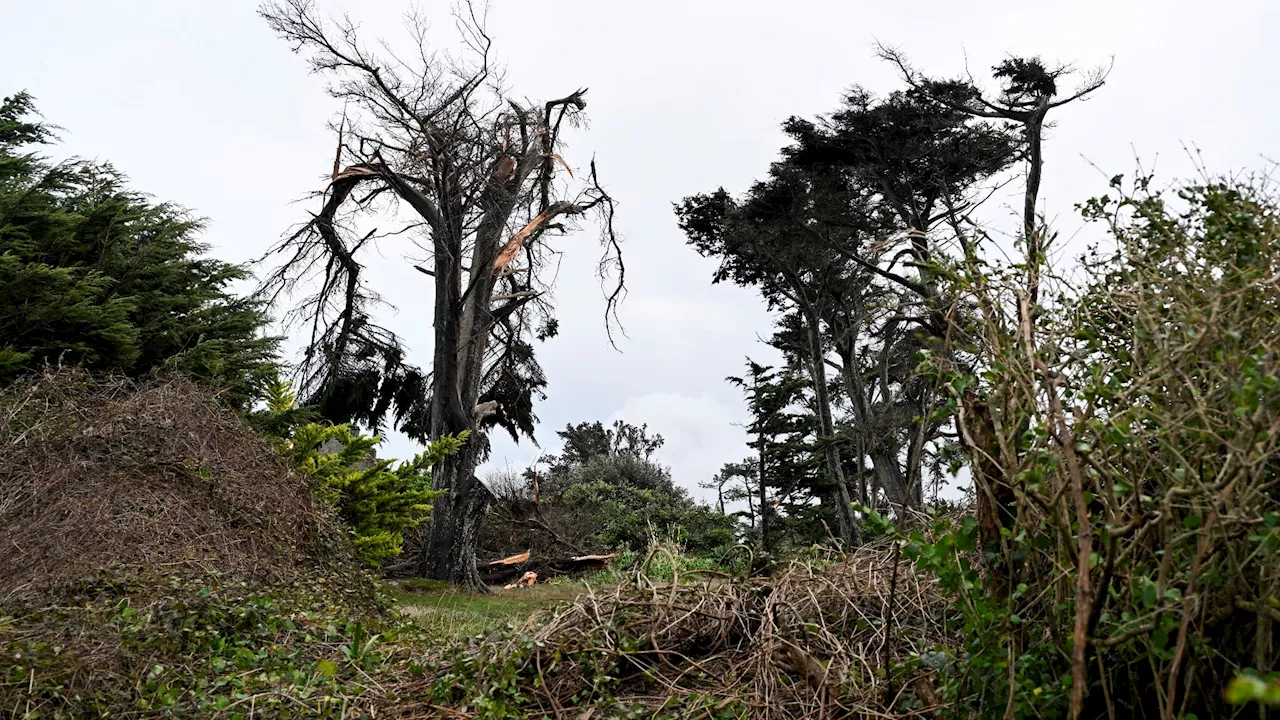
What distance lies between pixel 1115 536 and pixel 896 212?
1669 cm

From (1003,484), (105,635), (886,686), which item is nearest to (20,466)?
(105,635)

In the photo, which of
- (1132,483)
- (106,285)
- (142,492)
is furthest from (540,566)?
(1132,483)

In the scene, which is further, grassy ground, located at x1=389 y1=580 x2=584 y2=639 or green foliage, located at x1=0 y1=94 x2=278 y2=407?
green foliage, located at x1=0 y1=94 x2=278 y2=407

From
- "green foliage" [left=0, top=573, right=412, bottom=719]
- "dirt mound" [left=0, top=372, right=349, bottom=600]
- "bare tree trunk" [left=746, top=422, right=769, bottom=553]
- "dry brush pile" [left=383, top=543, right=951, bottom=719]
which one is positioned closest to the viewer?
"dry brush pile" [left=383, top=543, right=951, bottom=719]

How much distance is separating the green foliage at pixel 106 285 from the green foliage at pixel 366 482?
1.03 m

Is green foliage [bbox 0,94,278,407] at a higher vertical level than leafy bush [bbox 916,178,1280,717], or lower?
higher

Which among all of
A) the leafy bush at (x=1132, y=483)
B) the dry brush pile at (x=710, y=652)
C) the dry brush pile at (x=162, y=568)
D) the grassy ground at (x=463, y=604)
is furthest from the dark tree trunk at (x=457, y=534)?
the leafy bush at (x=1132, y=483)

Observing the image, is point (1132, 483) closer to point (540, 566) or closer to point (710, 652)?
point (710, 652)

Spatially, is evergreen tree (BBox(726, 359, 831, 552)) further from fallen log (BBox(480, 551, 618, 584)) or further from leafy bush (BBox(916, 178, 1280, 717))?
leafy bush (BBox(916, 178, 1280, 717))

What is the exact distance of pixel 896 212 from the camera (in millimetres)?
17906

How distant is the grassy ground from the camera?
6.72m

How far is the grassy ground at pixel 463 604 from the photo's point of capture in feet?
22.0

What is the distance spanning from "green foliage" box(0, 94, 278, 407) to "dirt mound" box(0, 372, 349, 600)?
0.94 metres

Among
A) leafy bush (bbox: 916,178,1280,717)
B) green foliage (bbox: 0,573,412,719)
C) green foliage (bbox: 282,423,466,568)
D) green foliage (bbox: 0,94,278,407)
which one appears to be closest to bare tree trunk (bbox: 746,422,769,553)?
green foliage (bbox: 282,423,466,568)
